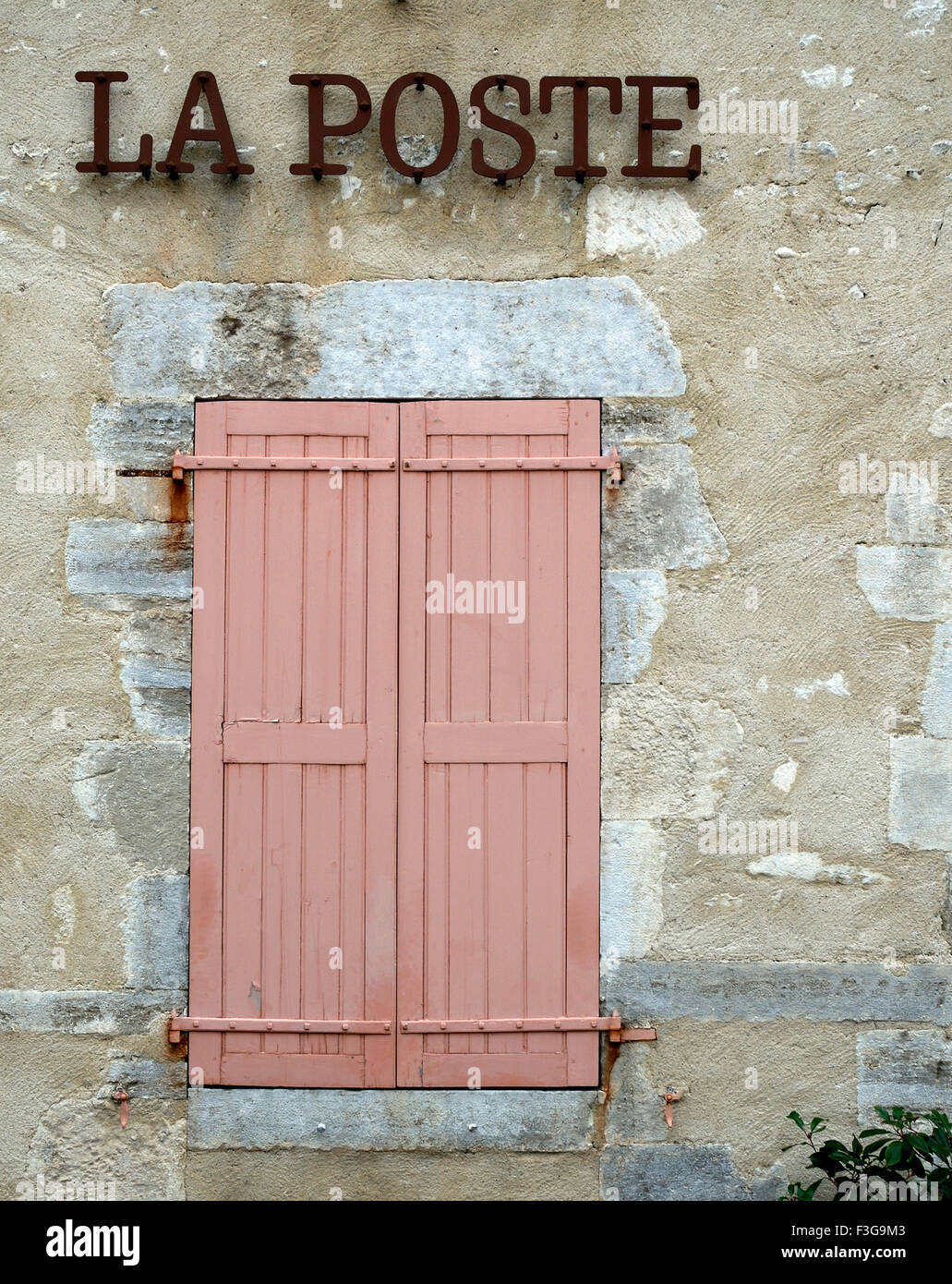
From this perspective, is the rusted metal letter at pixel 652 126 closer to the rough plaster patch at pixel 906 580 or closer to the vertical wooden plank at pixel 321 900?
the rough plaster patch at pixel 906 580

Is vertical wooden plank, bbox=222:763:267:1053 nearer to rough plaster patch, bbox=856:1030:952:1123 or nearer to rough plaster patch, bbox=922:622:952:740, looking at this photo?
rough plaster patch, bbox=856:1030:952:1123

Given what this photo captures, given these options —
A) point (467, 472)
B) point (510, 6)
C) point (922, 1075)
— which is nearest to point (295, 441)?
point (467, 472)

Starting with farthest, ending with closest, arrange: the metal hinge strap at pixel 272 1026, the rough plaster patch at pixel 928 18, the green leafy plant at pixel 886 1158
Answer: the rough plaster patch at pixel 928 18, the metal hinge strap at pixel 272 1026, the green leafy plant at pixel 886 1158

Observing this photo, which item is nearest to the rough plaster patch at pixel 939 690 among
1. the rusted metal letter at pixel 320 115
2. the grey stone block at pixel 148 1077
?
the rusted metal letter at pixel 320 115

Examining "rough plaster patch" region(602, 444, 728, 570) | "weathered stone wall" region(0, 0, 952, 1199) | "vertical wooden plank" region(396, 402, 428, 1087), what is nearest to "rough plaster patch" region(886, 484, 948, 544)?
"weathered stone wall" region(0, 0, 952, 1199)

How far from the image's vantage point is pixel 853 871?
376 cm

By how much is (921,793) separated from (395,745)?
1558mm

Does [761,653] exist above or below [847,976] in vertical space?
above

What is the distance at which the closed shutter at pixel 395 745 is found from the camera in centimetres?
373

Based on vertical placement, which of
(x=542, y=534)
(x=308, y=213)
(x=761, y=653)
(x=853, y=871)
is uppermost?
(x=308, y=213)

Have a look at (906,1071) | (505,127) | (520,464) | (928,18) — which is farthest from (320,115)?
(906,1071)

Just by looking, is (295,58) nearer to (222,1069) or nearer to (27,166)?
(27,166)

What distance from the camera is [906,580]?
149 inches

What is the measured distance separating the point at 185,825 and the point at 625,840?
51.2 inches
